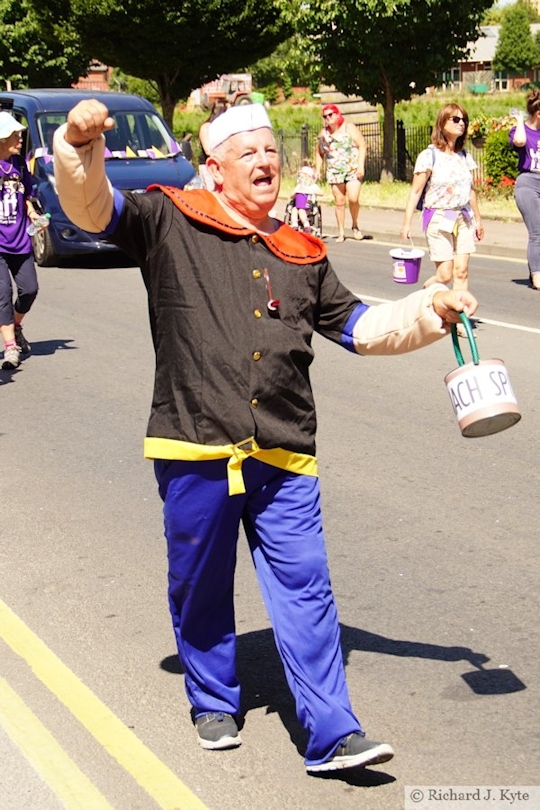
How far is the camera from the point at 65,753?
13.4 feet

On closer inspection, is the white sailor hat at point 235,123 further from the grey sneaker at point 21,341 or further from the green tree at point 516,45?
the green tree at point 516,45

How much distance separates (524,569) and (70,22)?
33.8 m

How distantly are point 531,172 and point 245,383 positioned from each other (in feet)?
33.1

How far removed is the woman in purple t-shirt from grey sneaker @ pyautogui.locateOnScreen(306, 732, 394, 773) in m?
10.1

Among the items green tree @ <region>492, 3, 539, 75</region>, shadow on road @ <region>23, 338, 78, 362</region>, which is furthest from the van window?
green tree @ <region>492, 3, 539, 75</region>

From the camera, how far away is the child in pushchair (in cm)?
→ 1738

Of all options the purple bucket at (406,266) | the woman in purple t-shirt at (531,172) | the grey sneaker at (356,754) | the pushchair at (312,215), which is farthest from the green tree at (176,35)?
the grey sneaker at (356,754)

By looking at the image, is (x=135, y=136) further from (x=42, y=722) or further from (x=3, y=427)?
(x=42, y=722)

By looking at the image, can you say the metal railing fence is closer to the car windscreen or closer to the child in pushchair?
the child in pushchair

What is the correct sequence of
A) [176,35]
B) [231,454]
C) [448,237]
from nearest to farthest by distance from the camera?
[231,454] → [448,237] → [176,35]

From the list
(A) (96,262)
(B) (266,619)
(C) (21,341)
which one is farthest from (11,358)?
(A) (96,262)

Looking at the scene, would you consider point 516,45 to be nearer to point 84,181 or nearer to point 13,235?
point 13,235

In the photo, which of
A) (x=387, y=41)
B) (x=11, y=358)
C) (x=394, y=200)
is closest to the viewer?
(x=11, y=358)

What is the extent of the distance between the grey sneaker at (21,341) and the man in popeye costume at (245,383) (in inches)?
278
